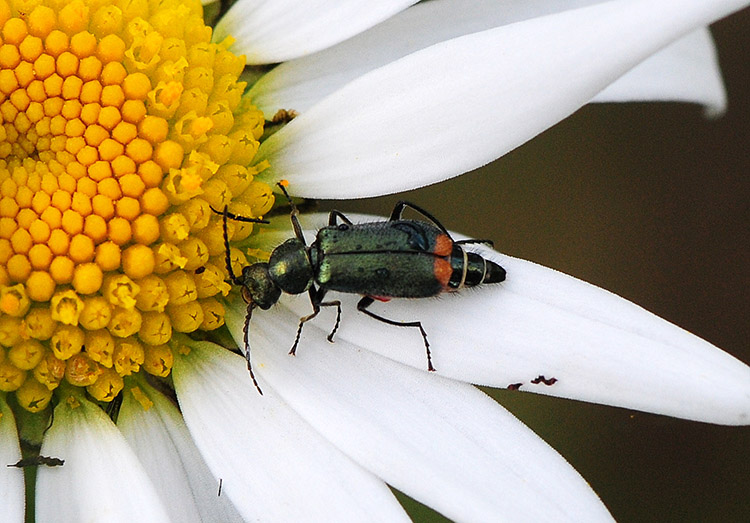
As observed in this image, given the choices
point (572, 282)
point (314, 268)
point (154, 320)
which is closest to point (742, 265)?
point (572, 282)

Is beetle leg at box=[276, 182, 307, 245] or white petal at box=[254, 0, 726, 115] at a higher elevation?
white petal at box=[254, 0, 726, 115]

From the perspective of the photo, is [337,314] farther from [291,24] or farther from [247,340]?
[291,24]

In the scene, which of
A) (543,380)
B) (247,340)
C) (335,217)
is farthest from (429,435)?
(335,217)

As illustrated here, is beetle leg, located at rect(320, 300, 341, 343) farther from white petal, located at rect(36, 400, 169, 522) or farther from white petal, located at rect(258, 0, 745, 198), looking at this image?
white petal, located at rect(36, 400, 169, 522)

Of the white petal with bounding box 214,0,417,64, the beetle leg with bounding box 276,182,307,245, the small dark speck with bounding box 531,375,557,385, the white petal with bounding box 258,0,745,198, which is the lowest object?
the small dark speck with bounding box 531,375,557,385

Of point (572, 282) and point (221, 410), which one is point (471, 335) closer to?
point (572, 282)

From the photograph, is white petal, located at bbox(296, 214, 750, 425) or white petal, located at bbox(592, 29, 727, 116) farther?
white petal, located at bbox(592, 29, 727, 116)

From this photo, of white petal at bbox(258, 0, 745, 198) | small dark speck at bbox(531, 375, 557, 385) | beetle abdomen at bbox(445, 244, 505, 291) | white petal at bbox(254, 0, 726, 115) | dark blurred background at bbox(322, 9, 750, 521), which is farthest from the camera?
dark blurred background at bbox(322, 9, 750, 521)

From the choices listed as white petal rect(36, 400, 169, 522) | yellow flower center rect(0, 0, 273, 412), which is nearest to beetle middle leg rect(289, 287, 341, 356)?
yellow flower center rect(0, 0, 273, 412)
